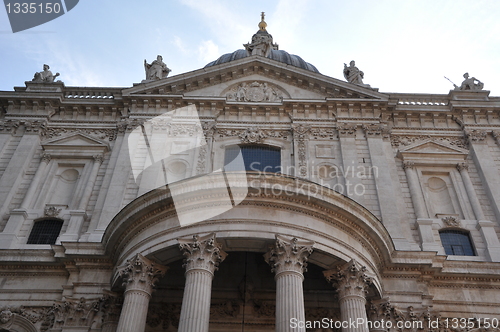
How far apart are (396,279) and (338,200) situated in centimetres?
405

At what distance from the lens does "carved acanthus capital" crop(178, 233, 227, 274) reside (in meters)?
15.1

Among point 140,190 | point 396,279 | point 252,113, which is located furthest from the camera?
point 252,113

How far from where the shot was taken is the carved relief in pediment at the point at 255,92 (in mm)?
25109

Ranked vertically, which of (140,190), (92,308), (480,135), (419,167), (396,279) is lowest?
(92,308)

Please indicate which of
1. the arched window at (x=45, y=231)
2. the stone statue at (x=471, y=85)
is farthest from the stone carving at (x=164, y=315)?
the stone statue at (x=471, y=85)

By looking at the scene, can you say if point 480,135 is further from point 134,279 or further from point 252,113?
point 134,279

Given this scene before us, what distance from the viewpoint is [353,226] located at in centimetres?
1692

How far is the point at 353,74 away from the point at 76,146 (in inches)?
588

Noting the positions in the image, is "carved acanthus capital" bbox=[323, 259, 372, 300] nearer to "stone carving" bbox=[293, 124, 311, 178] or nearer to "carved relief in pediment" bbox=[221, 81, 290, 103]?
"stone carving" bbox=[293, 124, 311, 178]

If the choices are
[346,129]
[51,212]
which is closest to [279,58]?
[346,129]

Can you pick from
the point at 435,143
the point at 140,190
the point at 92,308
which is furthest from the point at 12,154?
the point at 435,143

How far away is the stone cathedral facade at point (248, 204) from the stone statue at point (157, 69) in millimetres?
122

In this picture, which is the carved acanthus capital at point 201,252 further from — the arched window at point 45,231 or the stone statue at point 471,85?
the stone statue at point 471,85

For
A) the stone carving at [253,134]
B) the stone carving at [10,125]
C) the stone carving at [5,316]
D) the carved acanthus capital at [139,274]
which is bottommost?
the stone carving at [5,316]
